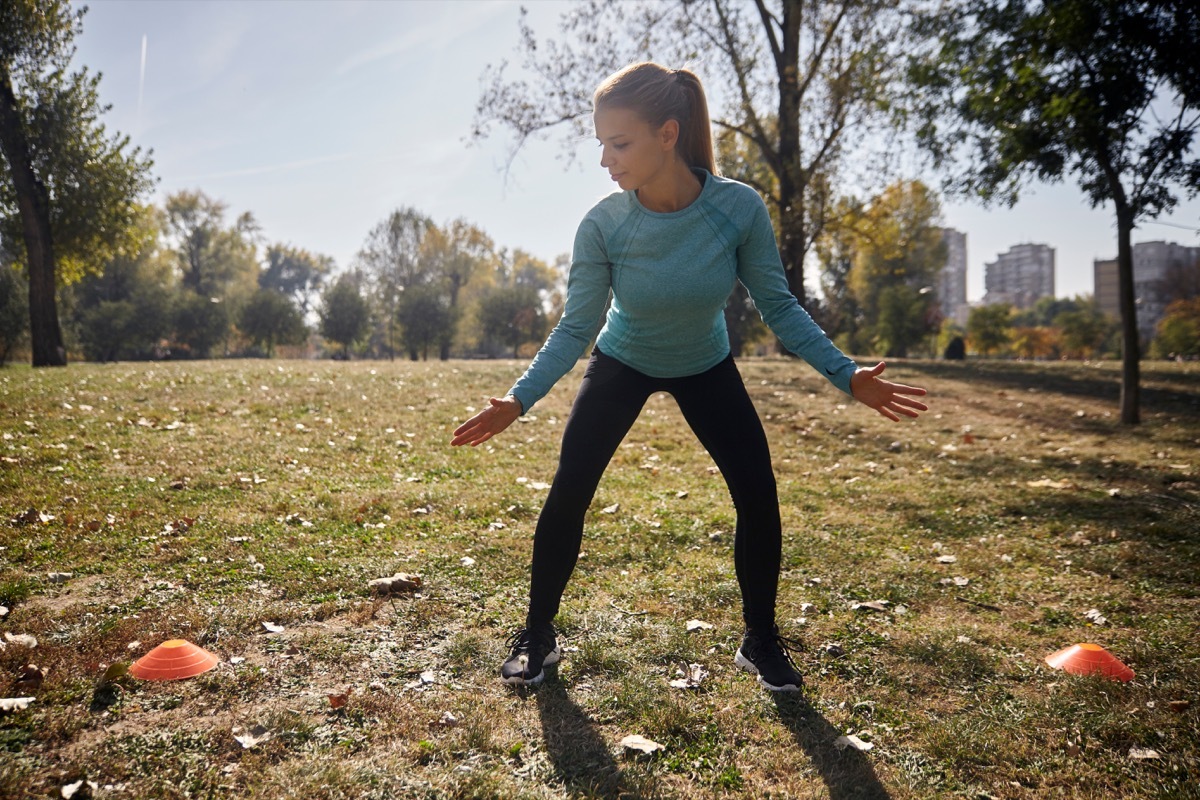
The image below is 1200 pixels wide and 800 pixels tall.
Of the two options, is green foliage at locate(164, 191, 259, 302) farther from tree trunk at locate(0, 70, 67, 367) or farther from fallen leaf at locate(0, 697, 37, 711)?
fallen leaf at locate(0, 697, 37, 711)

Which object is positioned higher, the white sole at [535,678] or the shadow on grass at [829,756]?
the white sole at [535,678]

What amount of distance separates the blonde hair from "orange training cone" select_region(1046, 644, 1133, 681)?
9.17ft

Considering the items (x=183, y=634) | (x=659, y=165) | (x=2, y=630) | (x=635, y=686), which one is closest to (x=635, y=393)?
(x=659, y=165)

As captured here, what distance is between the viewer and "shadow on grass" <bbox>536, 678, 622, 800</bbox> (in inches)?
94.6

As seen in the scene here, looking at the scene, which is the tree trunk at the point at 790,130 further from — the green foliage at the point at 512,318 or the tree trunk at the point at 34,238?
the green foliage at the point at 512,318

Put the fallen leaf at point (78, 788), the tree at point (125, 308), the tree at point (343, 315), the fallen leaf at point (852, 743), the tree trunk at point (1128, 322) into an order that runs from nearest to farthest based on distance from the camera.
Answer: the fallen leaf at point (78, 788) → the fallen leaf at point (852, 743) → the tree trunk at point (1128, 322) → the tree at point (125, 308) → the tree at point (343, 315)

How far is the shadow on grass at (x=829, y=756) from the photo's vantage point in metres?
2.44

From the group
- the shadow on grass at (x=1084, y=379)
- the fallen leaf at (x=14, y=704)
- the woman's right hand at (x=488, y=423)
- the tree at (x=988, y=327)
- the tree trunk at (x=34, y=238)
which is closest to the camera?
the fallen leaf at (x=14, y=704)

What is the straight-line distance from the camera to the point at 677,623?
376 centimetres

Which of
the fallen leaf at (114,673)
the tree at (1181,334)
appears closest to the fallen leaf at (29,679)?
the fallen leaf at (114,673)

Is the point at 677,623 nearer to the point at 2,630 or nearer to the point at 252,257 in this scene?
the point at 2,630

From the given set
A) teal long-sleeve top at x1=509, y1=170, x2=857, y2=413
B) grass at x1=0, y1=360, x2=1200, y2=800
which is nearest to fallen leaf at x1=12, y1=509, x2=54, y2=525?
grass at x1=0, y1=360, x2=1200, y2=800

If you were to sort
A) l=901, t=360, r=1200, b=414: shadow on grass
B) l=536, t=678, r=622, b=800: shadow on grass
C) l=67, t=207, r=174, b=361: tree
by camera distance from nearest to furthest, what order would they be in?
l=536, t=678, r=622, b=800: shadow on grass, l=901, t=360, r=1200, b=414: shadow on grass, l=67, t=207, r=174, b=361: tree

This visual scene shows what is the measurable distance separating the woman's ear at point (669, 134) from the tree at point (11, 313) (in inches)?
1625
